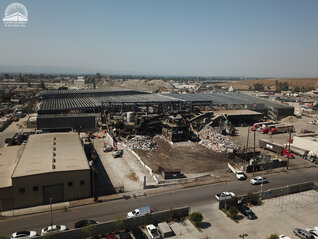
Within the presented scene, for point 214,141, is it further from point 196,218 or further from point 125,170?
point 196,218

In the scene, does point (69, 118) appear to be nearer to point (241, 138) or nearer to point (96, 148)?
point (96, 148)

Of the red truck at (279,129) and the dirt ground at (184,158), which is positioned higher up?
the red truck at (279,129)

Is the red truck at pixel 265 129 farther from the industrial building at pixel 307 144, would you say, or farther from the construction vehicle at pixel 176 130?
the construction vehicle at pixel 176 130

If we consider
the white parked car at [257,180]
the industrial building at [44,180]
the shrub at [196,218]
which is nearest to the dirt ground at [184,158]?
the white parked car at [257,180]

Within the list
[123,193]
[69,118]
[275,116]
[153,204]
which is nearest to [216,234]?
[153,204]

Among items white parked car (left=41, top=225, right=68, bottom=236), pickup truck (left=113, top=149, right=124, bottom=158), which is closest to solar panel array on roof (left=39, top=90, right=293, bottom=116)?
pickup truck (left=113, top=149, right=124, bottom=158)

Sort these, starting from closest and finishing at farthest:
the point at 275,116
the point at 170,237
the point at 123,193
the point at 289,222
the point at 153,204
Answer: the point at 170,237
the point at 289,222
the point at 153,204
the point at 123,193
the point at 275,116
